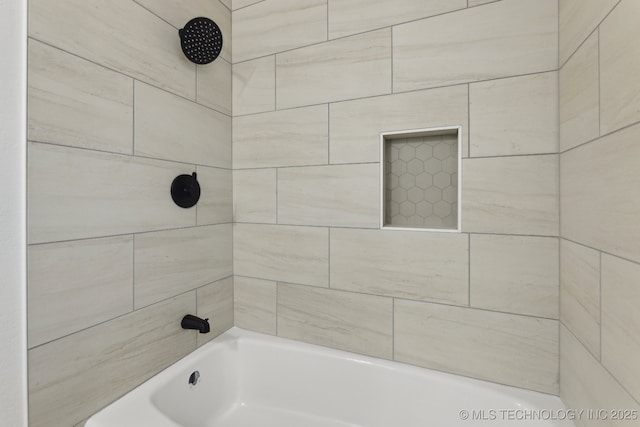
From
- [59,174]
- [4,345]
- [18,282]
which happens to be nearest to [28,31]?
[59,174]

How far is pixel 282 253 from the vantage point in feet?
4.97

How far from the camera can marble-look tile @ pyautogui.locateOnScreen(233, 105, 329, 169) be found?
1.41m

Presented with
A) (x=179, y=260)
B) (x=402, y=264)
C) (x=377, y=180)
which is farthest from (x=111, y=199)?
(x=402, y=264)

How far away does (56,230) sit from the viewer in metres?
0.87

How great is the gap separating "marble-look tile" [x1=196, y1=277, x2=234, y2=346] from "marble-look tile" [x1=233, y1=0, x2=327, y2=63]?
46.3 inches

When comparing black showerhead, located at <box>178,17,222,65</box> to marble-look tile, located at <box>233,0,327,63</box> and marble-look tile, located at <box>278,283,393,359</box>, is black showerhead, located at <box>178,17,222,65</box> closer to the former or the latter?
marble-look tile, located at <box>233,0,327,63</box>

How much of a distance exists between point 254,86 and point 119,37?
624 mm

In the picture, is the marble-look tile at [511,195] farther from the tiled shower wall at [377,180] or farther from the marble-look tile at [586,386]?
the marble-look tile at [586,386]

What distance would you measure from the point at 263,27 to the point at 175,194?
950 mm

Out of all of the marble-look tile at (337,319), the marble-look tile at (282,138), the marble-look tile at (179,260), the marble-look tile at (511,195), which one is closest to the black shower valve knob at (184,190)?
the marble-look tile at (179,260)

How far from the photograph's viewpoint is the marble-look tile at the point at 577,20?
0.77 metres

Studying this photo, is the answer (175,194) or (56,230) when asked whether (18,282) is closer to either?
(56,230)

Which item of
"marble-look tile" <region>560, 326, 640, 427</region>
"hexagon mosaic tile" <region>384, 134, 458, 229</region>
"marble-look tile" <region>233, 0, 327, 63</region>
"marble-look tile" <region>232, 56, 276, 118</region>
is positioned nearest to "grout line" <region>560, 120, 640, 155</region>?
"hexagon mosaic tile" <region>384, 134, 458, 229</region>

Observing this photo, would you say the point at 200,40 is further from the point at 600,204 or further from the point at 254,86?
the point at 600,204
